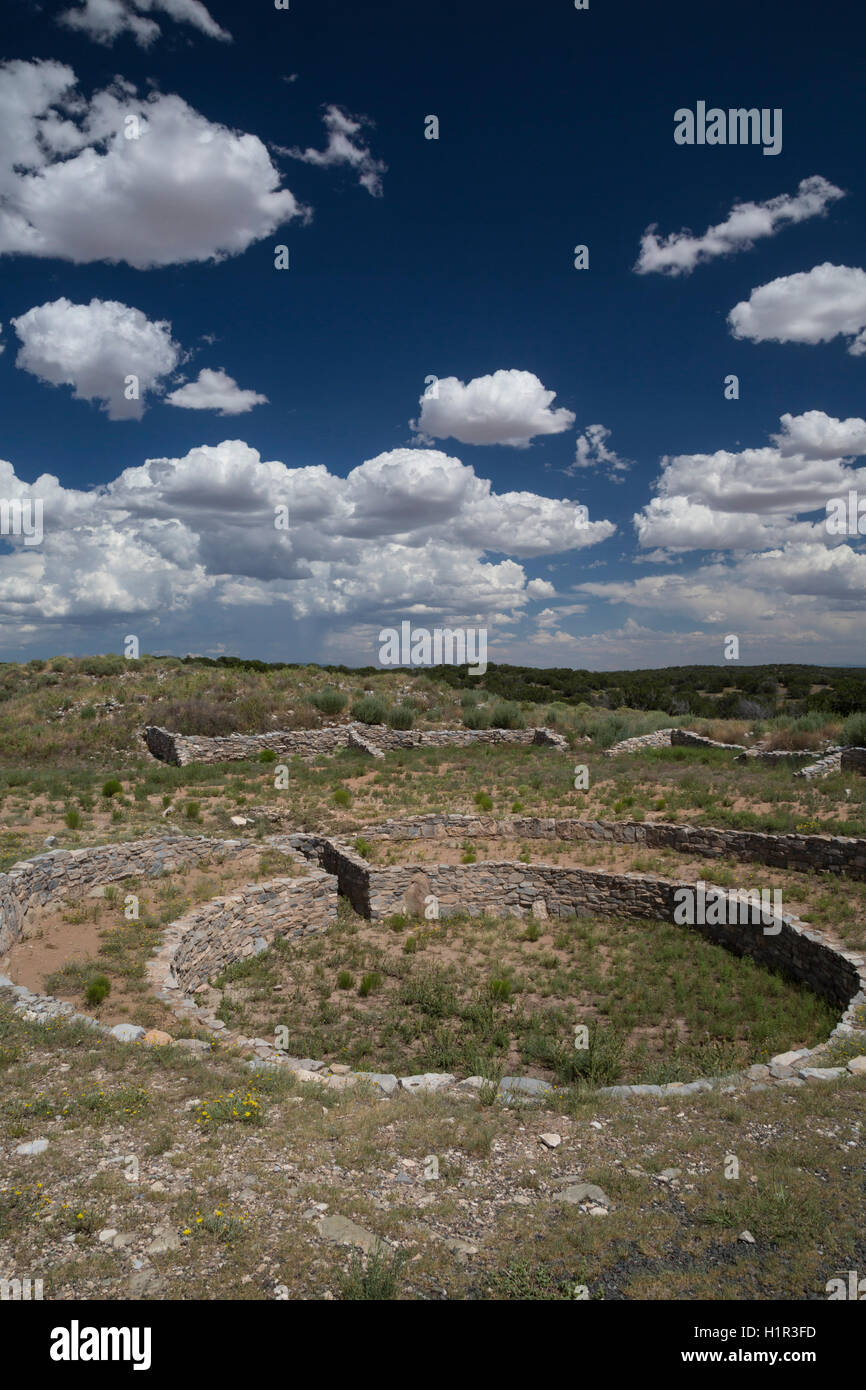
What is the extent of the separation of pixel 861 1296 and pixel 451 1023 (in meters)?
5.92

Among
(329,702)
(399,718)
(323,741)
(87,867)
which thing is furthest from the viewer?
(329,702)

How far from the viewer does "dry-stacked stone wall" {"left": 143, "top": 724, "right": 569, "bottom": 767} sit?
79.6 ft

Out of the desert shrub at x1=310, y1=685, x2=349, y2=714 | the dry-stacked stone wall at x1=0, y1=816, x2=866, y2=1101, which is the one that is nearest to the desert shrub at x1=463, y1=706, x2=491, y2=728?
the desert shrub at x1=310, y1=685, x2=349, y2=714

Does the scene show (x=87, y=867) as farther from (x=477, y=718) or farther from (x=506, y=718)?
(x=506, y=718)

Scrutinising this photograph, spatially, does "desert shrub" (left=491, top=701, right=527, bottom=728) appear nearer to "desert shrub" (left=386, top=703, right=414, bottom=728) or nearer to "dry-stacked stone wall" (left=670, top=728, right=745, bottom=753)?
"desert shrub" (left=386, top=703, right=414, bottom=728)

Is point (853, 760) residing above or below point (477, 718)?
below

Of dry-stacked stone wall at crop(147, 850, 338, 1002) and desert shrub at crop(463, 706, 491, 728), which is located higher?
desert shrub at crop(463, 706, 491, 728)

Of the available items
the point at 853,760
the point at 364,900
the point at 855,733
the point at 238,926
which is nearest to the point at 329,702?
the point at 364,900

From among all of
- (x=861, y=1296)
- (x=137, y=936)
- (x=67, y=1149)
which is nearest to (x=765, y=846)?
(x=861, y=1296)

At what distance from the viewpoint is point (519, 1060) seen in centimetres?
841

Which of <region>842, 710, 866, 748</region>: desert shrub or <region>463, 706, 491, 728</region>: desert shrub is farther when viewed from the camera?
<region>463, 706, 491, 728</region>: desert shrub

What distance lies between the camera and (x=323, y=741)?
88.4 ft

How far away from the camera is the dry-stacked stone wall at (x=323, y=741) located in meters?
24.3

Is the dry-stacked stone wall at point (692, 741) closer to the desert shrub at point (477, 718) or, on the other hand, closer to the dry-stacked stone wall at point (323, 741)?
the dry-stacked stone wall at point (323, 741)
